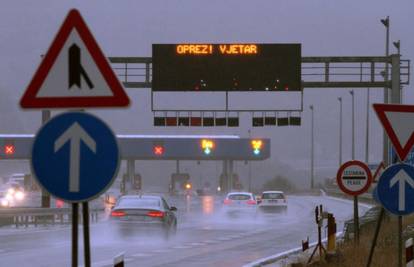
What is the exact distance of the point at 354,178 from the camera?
18.1m

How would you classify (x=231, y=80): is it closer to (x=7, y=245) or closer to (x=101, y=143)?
(x=7, y=245)

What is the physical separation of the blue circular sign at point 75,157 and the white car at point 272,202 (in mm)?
47714

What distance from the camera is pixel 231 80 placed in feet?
124

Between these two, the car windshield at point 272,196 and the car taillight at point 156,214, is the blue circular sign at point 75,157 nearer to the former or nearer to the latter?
the car taillight at point 156,214

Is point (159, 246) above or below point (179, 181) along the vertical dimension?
above

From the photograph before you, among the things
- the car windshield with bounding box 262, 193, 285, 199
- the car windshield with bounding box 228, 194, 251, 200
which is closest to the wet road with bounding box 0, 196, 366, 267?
the car windshield with bounding box 228, 194, 251, 200

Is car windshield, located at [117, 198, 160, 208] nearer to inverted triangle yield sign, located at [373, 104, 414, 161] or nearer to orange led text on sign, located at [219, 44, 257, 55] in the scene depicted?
orange led text on sign, located at [219, 44, 257, 55]

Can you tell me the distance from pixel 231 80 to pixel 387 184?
2527cm

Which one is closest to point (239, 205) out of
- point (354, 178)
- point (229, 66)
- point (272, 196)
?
point (272, 196)

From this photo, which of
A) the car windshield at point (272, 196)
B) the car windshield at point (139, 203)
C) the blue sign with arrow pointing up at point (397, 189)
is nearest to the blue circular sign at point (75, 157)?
the blue sign with arrow pointing up at point (397, 189)

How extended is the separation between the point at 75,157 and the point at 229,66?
30.7m

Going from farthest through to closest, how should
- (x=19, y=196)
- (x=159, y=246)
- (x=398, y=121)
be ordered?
1. (x=19, y=196)
2. (x=159, y=246)
3. (x=398, y=121)

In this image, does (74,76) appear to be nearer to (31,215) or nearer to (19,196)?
(31,215)

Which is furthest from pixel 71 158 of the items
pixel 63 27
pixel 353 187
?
pixel 353 187
